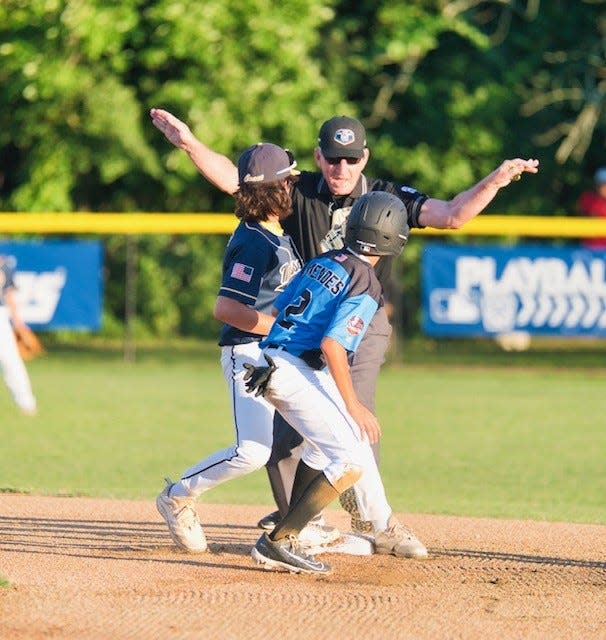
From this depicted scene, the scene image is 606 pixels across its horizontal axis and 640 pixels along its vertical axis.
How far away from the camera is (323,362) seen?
18.4ft

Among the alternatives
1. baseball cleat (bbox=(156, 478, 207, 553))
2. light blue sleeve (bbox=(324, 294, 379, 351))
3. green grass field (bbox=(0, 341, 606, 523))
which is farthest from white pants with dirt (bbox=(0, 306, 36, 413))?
light blue sleeve (bbox=(324, 294, 379, 351))

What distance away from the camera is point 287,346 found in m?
5.51

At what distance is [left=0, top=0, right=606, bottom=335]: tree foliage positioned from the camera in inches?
726

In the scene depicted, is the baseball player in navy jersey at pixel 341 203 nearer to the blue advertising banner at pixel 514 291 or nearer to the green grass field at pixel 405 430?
the green grass field at pixel 405 430

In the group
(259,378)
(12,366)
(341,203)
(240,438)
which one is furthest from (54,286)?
(259,378)

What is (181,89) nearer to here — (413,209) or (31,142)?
(31,142)

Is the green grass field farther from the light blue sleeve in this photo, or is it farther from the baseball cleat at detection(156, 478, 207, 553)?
the light blue sleeve

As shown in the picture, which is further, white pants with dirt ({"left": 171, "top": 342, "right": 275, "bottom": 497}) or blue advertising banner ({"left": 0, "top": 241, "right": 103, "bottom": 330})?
blue advertising banner ({"left": 0, "top": 241, "right": 103, "bottom": 330})

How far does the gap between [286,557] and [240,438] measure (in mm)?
585

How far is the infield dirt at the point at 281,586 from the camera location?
15.4ft

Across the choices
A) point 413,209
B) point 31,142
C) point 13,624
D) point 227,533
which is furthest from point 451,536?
point 31,142

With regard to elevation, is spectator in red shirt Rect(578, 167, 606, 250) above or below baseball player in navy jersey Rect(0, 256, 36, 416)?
above

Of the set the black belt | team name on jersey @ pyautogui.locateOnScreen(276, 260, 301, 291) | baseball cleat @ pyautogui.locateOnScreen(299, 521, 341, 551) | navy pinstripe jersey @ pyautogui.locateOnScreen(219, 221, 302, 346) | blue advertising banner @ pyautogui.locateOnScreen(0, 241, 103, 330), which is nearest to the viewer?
the black belt

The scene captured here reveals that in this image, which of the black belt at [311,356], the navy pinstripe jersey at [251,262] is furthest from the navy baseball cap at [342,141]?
the black belt at [311,356]
